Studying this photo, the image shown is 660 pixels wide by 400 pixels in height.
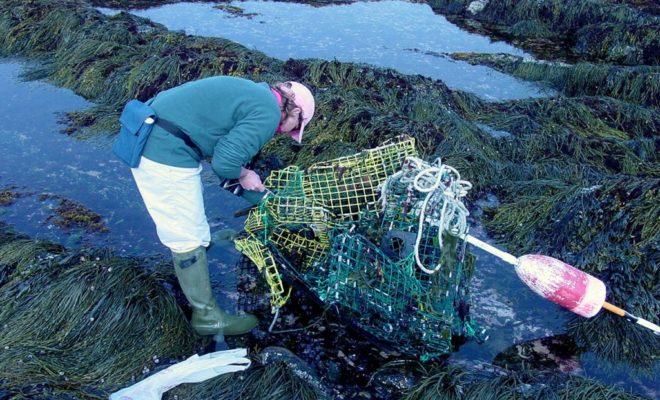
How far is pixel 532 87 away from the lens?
9336mm

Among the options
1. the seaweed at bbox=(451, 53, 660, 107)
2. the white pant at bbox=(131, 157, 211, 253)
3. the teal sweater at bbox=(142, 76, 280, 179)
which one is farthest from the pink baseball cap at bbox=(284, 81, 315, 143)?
the seaweed at bbox=(451, 53, 660, 107)

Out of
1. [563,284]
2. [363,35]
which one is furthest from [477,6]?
[563,284]

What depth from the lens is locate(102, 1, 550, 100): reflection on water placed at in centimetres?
963

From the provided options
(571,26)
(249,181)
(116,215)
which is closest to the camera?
(249,181)

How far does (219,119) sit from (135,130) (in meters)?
0.51

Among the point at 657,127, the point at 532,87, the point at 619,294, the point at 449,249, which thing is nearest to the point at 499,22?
the point at 532,87

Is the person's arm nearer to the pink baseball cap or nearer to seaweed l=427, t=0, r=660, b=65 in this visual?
the pink baseball cap

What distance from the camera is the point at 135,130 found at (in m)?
3.37

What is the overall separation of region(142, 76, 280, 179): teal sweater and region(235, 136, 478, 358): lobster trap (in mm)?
710

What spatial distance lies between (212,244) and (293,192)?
1.17m

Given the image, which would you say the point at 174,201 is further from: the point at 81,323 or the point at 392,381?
the point at 392,381

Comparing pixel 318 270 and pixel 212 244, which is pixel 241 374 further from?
pixel 212 244

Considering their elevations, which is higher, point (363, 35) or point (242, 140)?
point (242, 140)

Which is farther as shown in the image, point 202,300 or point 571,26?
point 571,26
